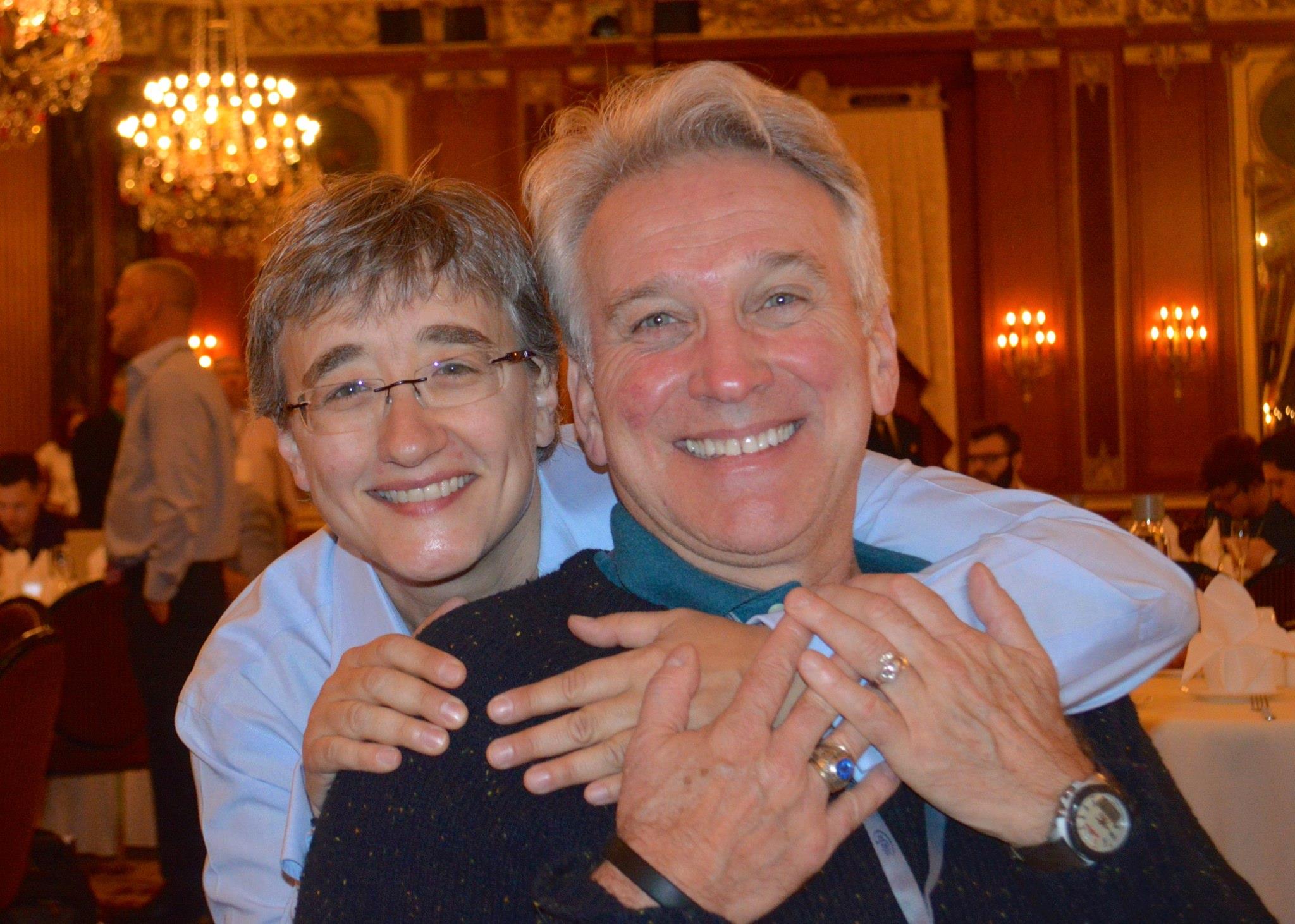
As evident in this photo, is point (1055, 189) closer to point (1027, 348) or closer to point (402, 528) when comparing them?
point (1027, 348)

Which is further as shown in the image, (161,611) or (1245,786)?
(161,611)

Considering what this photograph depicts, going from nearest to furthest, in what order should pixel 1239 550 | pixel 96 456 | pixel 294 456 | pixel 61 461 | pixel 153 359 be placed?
1. pixel 294 456
2. pixel 1239 550
3. pixel 153 359
4. pixel 96 456
5. pixel 61 461

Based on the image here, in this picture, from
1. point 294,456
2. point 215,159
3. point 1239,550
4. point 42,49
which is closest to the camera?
point 294,456

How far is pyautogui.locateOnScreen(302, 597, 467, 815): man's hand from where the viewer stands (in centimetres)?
122

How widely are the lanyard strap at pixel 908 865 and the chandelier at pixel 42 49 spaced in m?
5.16

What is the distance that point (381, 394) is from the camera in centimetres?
161

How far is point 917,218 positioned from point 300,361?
892cm

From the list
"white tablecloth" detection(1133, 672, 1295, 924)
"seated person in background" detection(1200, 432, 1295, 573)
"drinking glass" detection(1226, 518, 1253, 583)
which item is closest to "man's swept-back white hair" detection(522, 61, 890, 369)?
"white tablecloth" detection(1133, 672, 1295, 924)

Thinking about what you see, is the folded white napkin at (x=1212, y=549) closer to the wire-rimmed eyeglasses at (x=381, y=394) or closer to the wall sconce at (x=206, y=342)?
the wire-rimmed eyeglasses at (x=381, y=394)

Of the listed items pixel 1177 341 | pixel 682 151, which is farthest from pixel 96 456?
pixel 1177 341

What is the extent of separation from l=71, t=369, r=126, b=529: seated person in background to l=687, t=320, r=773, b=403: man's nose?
174 inches

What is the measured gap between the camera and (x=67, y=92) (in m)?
9.49

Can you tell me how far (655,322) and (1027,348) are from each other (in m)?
9.01

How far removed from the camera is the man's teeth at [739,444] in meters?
1.45
